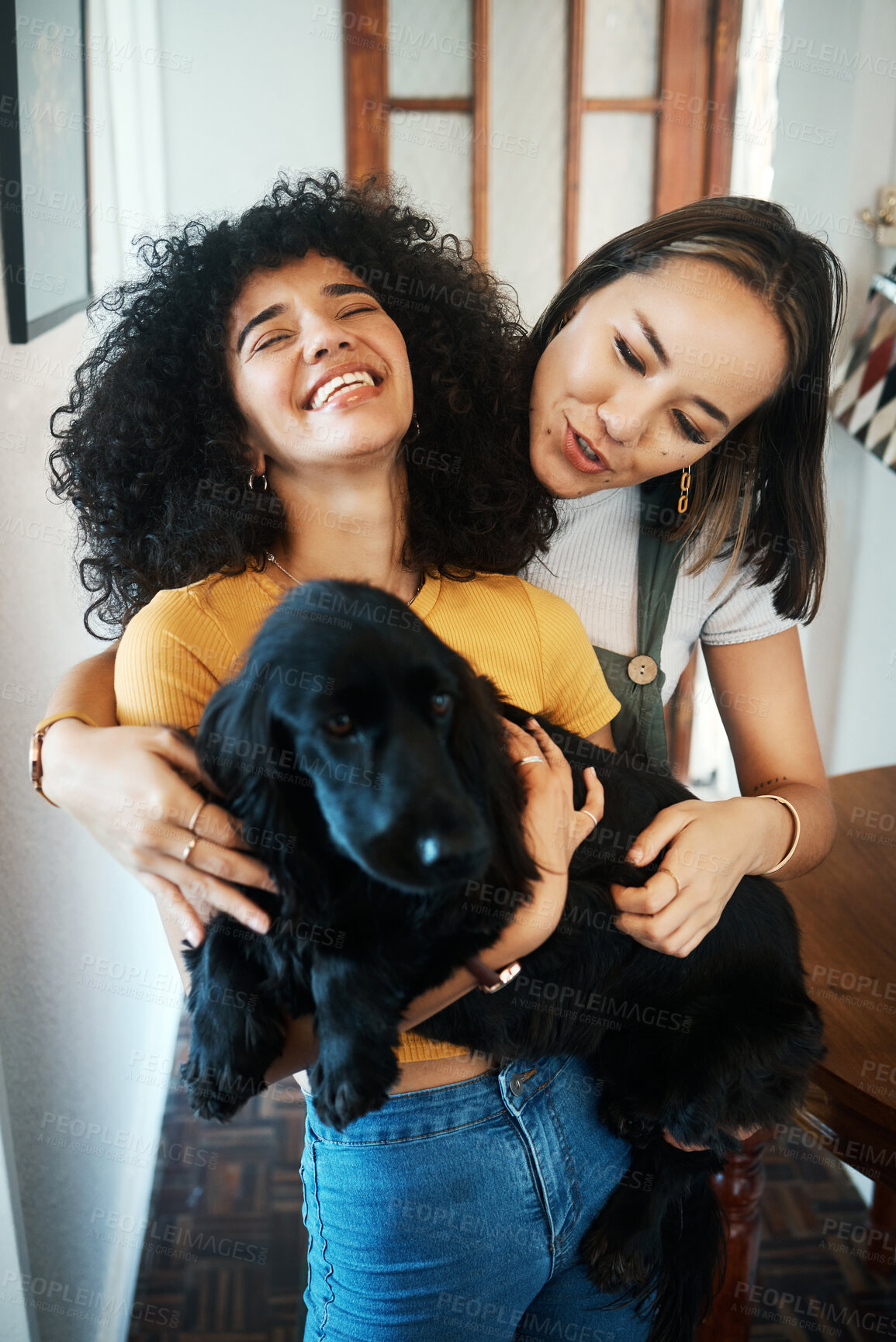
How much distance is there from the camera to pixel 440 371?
144cm

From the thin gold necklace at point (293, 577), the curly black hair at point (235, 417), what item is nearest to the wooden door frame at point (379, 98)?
the curly black hair at point (235, 417)

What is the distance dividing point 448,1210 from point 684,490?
1079mm

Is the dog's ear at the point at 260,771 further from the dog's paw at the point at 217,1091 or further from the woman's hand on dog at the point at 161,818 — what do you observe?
the dog's paw at the point at 217,1091

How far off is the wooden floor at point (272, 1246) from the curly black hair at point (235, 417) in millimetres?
1560

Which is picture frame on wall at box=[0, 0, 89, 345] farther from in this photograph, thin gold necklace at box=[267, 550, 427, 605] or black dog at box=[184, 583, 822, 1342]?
black dog at box=[184, 583, 822, 1342]

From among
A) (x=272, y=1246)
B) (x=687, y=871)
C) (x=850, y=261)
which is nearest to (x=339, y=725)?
(x=687, y=871)

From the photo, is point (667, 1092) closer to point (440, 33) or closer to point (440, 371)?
point (440, 371)

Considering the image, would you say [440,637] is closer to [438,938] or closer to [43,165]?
[438,938]

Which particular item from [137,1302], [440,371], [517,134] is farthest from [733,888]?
[517,134]

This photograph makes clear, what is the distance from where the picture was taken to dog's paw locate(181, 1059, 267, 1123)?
93 centimetres

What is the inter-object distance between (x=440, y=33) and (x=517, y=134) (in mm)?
431

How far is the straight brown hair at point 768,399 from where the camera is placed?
1304 millimetres

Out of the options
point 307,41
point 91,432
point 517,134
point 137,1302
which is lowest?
point 137,1302

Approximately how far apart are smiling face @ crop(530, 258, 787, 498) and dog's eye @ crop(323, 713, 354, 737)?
0.69m
